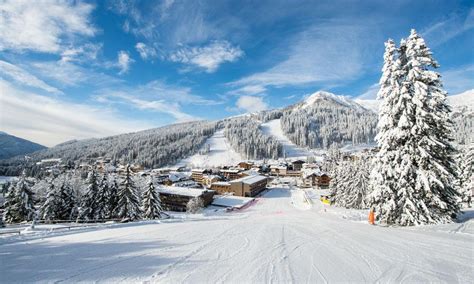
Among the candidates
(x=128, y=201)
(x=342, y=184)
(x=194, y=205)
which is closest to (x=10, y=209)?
(x=128, y=201)

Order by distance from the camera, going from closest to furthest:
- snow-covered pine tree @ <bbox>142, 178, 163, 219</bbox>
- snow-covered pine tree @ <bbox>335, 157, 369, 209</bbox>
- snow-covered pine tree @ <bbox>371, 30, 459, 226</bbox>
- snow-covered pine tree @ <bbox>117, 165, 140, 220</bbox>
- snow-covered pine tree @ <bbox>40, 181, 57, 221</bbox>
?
snow-covered pine tree @ <bbox>371, 30, 459, 226</bbox> < snow-covered pine tree @ <bbox>117, 165, 140, 220</bbox> < snow-covered pine tree @ <bbox>40, 181, 57, 221</bbox> < snow-covered pine tree @ <bbox>142, 178, 163, 219</bbox> < snow-covered pine tree @ <bbox>335, 157, 369, 209</bbox>

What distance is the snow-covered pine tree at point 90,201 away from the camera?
116 ft

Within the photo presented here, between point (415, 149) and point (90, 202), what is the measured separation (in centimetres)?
4104

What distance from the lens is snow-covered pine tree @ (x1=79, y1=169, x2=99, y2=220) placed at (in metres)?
35.4

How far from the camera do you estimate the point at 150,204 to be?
36656 mm

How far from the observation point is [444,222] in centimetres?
1397

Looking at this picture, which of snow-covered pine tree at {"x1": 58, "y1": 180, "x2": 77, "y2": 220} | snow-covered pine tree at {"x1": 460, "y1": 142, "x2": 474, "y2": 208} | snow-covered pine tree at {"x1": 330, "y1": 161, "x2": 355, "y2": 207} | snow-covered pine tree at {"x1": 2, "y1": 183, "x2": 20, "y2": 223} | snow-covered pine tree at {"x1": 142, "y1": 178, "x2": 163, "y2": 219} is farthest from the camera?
snow-covered pine tree at {"x1": 330, "y1": 161, "x2": 355, "y2": 207}

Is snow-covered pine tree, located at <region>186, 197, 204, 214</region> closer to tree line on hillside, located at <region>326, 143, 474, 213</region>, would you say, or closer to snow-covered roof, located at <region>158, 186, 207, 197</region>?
snow-covered roof, located at <region>158, 186, 207, 197</region>

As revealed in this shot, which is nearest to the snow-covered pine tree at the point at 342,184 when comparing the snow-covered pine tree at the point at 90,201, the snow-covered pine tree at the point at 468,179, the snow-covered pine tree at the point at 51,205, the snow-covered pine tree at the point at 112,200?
the snow-covered pine tree at the point at 468,179

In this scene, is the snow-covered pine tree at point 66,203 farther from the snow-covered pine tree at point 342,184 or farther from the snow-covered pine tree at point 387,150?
the snow-covered pine tree at point 342,184

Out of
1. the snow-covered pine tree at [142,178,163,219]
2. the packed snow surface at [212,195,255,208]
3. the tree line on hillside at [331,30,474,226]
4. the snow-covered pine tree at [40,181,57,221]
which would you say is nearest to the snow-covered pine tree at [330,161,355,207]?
the packed snow surface at [212,195,255,208]

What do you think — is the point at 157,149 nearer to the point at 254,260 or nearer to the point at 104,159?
the point at 104,159

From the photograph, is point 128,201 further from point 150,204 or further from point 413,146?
point 413,146

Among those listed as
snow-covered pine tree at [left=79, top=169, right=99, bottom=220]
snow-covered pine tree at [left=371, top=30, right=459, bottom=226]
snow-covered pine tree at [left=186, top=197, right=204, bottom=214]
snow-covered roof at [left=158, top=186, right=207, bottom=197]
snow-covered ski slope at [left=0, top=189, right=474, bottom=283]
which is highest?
snow-covered pine tree at [left=371, top=30, right=459, bottom=226]
